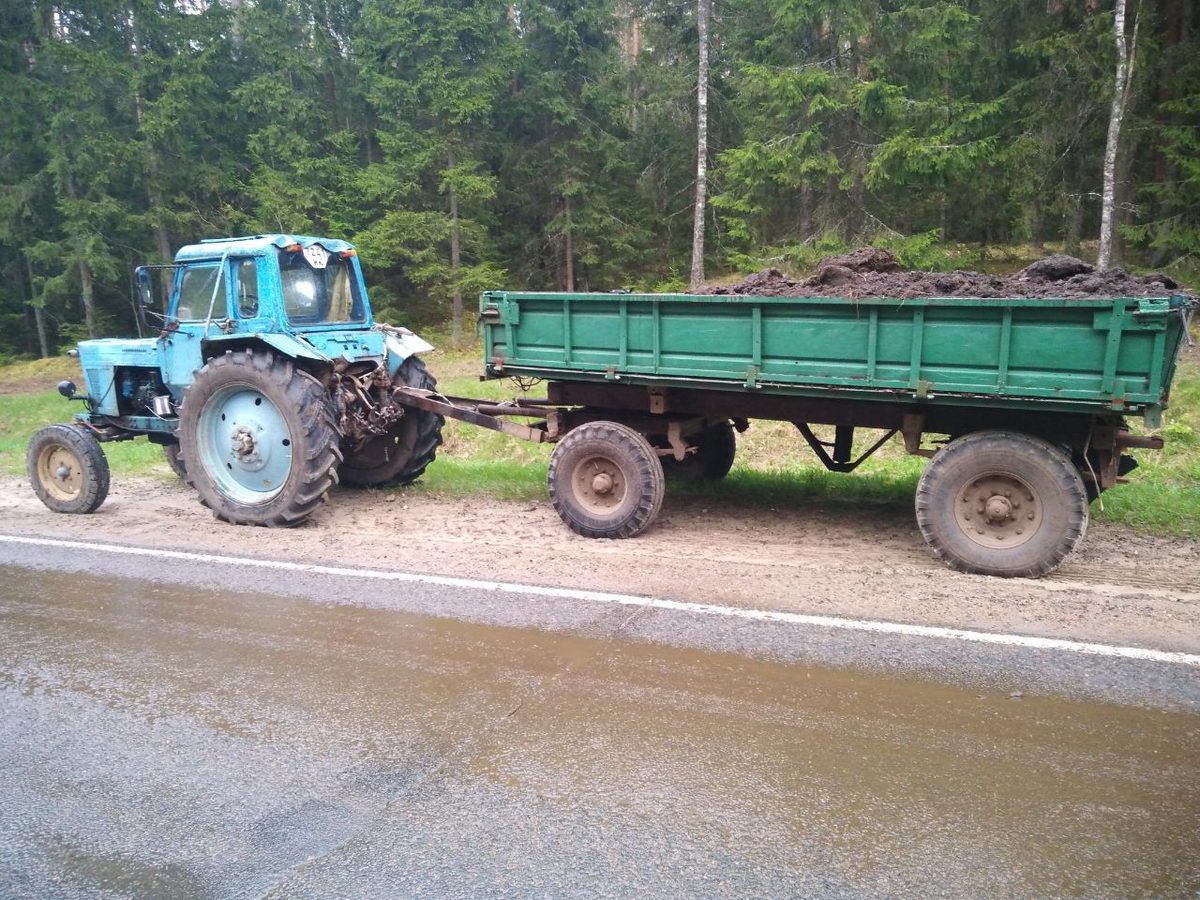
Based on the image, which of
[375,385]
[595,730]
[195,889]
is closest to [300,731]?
[195,889]


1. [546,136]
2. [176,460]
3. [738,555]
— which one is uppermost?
[546,136]

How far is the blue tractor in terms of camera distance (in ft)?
26.9

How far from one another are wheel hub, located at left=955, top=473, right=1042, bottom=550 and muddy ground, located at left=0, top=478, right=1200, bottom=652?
0.37 metres

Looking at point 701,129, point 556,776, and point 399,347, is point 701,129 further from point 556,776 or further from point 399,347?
point 556,776

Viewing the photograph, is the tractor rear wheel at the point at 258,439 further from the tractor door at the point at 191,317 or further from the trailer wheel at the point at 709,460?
the trailer wheel at the point at 709,460

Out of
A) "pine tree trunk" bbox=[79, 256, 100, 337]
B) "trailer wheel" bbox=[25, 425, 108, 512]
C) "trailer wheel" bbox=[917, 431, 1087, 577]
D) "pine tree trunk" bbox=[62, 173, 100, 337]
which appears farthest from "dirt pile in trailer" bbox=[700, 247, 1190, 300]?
"pine tree trunk" bbox=[79, 256, 100, 337]

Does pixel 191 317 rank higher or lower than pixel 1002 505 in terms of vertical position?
higher

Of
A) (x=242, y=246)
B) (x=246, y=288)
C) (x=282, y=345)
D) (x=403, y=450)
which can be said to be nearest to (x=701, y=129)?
(x=403, y=450)

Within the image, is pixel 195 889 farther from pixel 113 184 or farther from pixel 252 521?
pixel 113 184

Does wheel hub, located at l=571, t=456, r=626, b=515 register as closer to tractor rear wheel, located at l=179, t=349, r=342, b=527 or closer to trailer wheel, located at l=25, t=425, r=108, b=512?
tractor rear wheel, located at l=179, t=349, r=342, b=527

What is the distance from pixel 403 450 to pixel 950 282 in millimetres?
6074

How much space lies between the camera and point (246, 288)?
27.5 ft

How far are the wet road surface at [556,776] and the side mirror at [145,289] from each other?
4.57 meters

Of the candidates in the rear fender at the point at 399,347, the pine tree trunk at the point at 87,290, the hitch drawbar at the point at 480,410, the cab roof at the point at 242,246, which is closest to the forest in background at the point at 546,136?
the pine tree trunk at the point at 87,290
